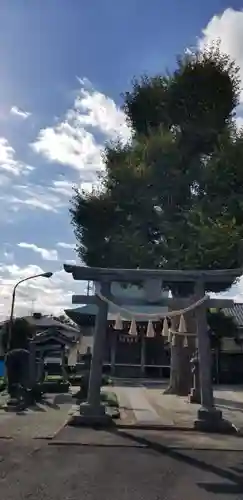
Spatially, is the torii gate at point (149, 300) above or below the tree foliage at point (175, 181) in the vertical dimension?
below

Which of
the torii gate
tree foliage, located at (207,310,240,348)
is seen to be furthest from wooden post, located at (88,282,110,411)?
tree foliage, located at (207,310,240,348)

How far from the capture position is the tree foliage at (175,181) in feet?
48.4

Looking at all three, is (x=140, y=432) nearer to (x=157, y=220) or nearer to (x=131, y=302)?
(x=131, y=302)

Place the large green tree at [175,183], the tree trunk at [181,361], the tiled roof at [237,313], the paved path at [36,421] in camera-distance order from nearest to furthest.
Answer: the paved path at [36,421] < the large green tree at [175,183] < the tree trunk at [181,361] < the tiled roof at [237,313]

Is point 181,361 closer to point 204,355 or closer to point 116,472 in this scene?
point 204,355

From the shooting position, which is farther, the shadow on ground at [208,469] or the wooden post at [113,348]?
the wooden post at [113,348]

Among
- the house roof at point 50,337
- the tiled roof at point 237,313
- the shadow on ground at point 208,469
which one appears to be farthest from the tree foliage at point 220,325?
the shadow on ground at point 208,469

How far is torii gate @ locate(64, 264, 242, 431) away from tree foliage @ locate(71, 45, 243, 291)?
3030 mm

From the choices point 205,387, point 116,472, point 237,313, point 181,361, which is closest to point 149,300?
point 205,387

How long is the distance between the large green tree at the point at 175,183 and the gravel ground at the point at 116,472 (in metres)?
7.47

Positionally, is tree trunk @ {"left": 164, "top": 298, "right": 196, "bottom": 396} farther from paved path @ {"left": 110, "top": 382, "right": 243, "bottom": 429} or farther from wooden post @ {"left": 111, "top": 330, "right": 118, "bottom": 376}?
wooden post @ {"left": 111, "top": 330, "right": 118, "bottom": 376}

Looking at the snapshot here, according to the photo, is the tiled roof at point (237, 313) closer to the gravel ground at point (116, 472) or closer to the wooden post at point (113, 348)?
the wooden post at point (113, 348)

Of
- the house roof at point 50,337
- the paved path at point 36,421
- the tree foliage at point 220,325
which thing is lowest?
the paved path at point 36,421

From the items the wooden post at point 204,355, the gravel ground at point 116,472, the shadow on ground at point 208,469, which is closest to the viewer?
the gravel ground at point 116,472
